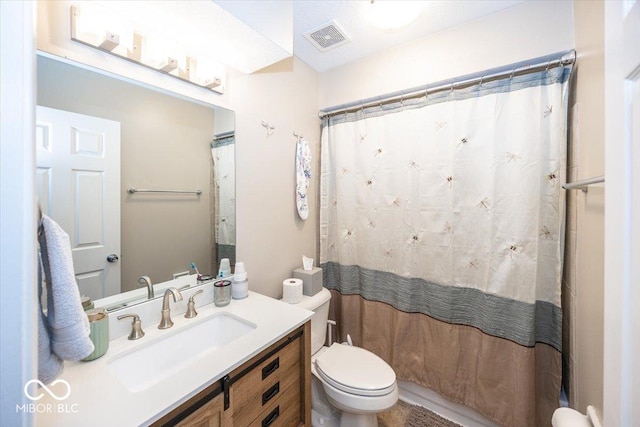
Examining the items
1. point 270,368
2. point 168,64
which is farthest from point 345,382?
point 168,64

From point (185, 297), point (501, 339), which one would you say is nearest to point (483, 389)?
point (501, 339)

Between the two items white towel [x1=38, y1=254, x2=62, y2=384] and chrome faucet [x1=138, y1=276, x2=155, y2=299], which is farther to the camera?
chrome faucet [x1=138, y1=276, x2=155, y2=299]

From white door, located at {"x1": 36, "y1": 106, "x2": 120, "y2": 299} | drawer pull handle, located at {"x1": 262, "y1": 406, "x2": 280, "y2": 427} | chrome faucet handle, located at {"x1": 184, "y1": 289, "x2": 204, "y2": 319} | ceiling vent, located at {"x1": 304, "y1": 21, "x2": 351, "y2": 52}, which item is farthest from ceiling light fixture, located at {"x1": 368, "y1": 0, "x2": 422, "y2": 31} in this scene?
drawer pull handle, located at {"x1": 262, "y1": 406, "x2": 280, "y2": 427}

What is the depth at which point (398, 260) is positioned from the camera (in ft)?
5.38

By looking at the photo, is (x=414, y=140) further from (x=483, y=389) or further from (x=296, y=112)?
(x=483, y=389)

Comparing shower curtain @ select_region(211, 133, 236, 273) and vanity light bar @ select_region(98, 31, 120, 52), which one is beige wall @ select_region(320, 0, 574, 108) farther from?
vanity light bar @ select_region(98, 31, 120, 52)

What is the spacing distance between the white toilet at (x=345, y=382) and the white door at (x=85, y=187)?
99 cm

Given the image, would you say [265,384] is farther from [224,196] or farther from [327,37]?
[327,37]

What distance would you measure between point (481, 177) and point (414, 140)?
442mm

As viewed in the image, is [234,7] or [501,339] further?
[501,339]

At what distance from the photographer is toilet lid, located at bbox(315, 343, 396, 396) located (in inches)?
48.1

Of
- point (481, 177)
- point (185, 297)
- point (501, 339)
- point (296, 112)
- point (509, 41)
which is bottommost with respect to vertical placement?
point (501, 339)

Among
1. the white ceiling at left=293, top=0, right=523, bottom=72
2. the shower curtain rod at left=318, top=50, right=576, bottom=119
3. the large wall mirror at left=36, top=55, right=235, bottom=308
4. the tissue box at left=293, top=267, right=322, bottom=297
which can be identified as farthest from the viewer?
the tissue box at left=293, top=267, right=322, bottom=297

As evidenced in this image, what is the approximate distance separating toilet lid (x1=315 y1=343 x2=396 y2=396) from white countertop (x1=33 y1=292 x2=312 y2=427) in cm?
50
